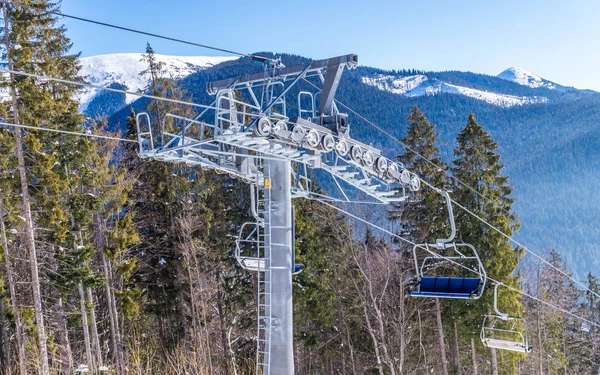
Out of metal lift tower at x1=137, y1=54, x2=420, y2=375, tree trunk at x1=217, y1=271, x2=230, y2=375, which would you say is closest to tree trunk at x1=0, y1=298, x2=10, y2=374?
tree trunk at x1=217, y1=271, x2=230, y2=375

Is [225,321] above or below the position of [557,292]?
above

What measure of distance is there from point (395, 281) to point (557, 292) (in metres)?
19.6

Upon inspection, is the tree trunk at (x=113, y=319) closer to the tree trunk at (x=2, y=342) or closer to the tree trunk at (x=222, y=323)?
the tree trunk at (x=2, y=342)

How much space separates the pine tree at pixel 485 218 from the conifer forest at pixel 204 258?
7 cm

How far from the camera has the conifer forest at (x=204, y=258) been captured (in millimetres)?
23562

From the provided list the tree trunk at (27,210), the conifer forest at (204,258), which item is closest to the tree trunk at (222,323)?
the conifer forest at (204,258)

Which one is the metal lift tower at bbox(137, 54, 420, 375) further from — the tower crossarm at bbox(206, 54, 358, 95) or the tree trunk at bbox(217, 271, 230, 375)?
the tree trunk at bbox(217, 271, 230, 375)

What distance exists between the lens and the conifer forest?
2356 centimetres

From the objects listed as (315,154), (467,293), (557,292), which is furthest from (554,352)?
(315,154)

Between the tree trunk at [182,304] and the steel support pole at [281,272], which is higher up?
the steel support pole at [281,272]

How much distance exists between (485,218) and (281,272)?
18.1m

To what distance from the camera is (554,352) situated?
38000 millimetres

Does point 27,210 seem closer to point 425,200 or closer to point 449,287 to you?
point 449,287

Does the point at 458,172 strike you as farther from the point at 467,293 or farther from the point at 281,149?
the point at 281,149
